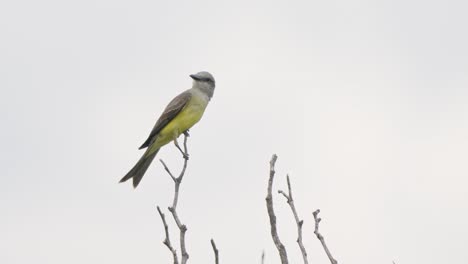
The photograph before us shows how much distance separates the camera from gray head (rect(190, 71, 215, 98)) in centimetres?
1259

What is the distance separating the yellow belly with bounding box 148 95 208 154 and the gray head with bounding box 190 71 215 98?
43 centimetres

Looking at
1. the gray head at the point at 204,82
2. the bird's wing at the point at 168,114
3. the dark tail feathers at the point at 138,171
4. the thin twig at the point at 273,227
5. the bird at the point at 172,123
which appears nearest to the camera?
the thin twig at the point at 273,227

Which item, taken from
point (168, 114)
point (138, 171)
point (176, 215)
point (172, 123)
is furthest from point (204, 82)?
point (176, 215)

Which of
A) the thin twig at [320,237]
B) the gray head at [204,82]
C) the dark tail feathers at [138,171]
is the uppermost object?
the gray head at [204,82]

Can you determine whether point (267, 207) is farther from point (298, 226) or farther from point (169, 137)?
point (169, 137)

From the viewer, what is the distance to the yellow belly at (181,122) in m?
11.7

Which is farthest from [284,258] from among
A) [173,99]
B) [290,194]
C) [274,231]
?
[173,99]

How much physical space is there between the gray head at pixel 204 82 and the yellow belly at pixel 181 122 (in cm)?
43

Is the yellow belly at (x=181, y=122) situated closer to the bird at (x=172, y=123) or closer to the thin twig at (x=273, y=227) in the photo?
the bird at (x=172, y=123)

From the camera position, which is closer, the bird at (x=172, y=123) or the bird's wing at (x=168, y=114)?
the bird at (x=172, y=123)

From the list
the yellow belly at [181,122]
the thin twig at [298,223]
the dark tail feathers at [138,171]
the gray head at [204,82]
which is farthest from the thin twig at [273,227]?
the gray head at [204,82]

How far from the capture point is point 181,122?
1174 centimetres

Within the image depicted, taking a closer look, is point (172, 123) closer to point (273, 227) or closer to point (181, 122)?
point (181, 122)

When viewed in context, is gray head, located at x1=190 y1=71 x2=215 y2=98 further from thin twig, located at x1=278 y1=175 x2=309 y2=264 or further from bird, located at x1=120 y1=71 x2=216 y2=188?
thin twig, located at x1=278 y1=175 x2=309 y2=264
